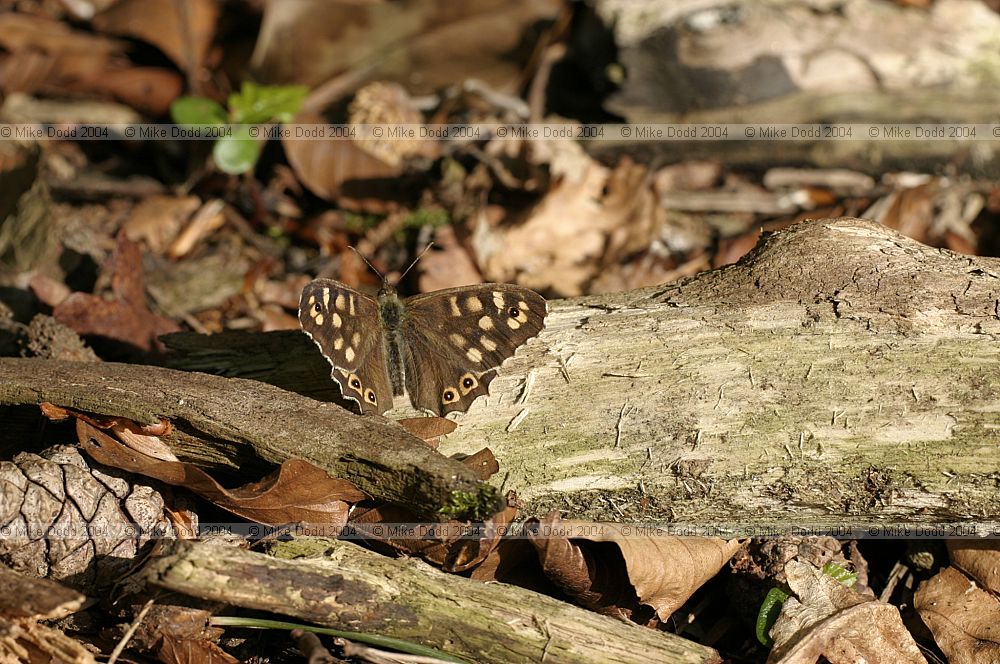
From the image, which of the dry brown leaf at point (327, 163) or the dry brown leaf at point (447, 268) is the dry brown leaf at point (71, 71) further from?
the dry brown leaf at point (447, 268)

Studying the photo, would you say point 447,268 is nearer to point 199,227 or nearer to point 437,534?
point 199,227

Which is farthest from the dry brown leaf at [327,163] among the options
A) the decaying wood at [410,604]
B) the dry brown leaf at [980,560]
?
the dry brown leaf at [980,560]

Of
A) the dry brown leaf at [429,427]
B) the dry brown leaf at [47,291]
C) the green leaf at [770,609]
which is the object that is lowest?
the green leaf at [770,609]

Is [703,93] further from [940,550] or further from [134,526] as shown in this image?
[134,526]

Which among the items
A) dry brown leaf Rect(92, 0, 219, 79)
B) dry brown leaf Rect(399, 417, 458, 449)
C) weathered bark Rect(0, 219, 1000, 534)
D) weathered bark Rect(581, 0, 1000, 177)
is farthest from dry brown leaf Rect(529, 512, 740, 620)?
dry brown leaf Rect(92, 0, 219, 79)

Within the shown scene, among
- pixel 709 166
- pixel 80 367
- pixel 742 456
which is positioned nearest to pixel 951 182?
pixel 709 166

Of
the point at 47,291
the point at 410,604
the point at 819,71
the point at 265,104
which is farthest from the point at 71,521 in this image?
the point at 819,71

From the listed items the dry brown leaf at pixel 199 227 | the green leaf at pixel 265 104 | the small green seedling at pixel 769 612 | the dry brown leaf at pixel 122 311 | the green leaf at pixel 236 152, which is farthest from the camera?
the dry brown leaf at pixel 199 227
